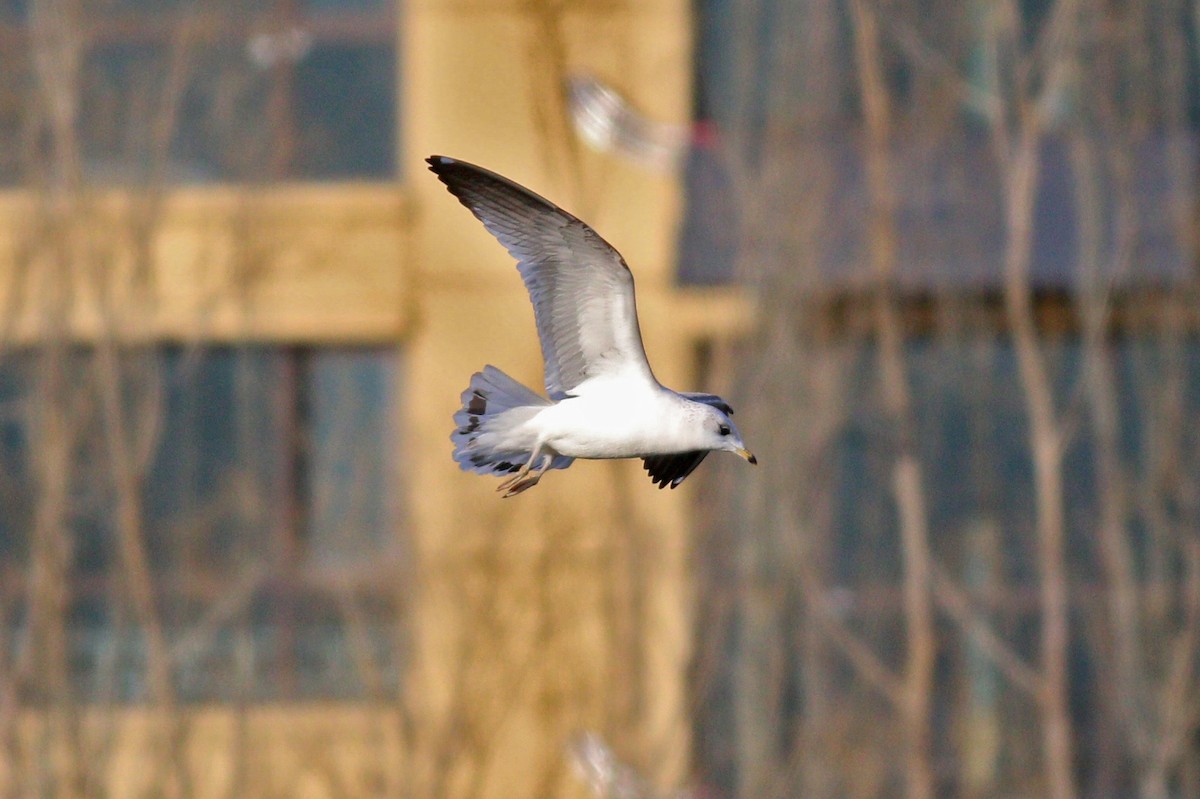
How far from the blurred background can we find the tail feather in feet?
20.2

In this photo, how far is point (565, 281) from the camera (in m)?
A: 4.35

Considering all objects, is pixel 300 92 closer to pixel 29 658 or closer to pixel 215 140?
pixel 215 140

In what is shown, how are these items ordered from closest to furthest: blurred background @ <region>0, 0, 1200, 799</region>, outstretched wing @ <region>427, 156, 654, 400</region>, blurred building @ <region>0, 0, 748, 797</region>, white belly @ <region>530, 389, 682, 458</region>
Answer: white belly @ <region>530, 389, 682, 458</region>, outstretched wing @ <region>427, 156, 654, 400</region>, blurred background @ <region>0, 0, 1200, 799</region>, blurred building @ <region>0, 0, 748, 797</region>

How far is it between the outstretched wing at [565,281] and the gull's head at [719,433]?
6.6 inches

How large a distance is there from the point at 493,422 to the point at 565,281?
1.07 ft

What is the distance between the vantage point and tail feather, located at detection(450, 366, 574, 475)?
428 centimetres

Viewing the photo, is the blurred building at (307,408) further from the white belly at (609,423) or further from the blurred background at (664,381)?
the white belly at (609,423)

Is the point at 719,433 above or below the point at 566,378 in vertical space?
below

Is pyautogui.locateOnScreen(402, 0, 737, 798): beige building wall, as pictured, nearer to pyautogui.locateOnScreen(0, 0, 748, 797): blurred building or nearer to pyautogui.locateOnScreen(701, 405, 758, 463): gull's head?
pyautogui.locateOnScreen(0, 0, 748, 797): blurred building

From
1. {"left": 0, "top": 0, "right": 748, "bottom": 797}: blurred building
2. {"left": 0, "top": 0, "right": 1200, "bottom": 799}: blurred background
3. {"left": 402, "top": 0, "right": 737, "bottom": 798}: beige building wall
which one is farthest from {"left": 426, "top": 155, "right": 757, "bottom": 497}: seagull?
{"left": 402, "top": 0, "right": 737, "bottom": 798}: beige building wall

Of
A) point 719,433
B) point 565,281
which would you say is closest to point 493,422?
point 565,281

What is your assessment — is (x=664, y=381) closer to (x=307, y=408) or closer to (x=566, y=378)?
(x=307, y=408)

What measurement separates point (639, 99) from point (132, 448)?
336cm

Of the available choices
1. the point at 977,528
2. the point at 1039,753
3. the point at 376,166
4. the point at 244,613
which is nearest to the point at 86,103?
the point at 376,166
